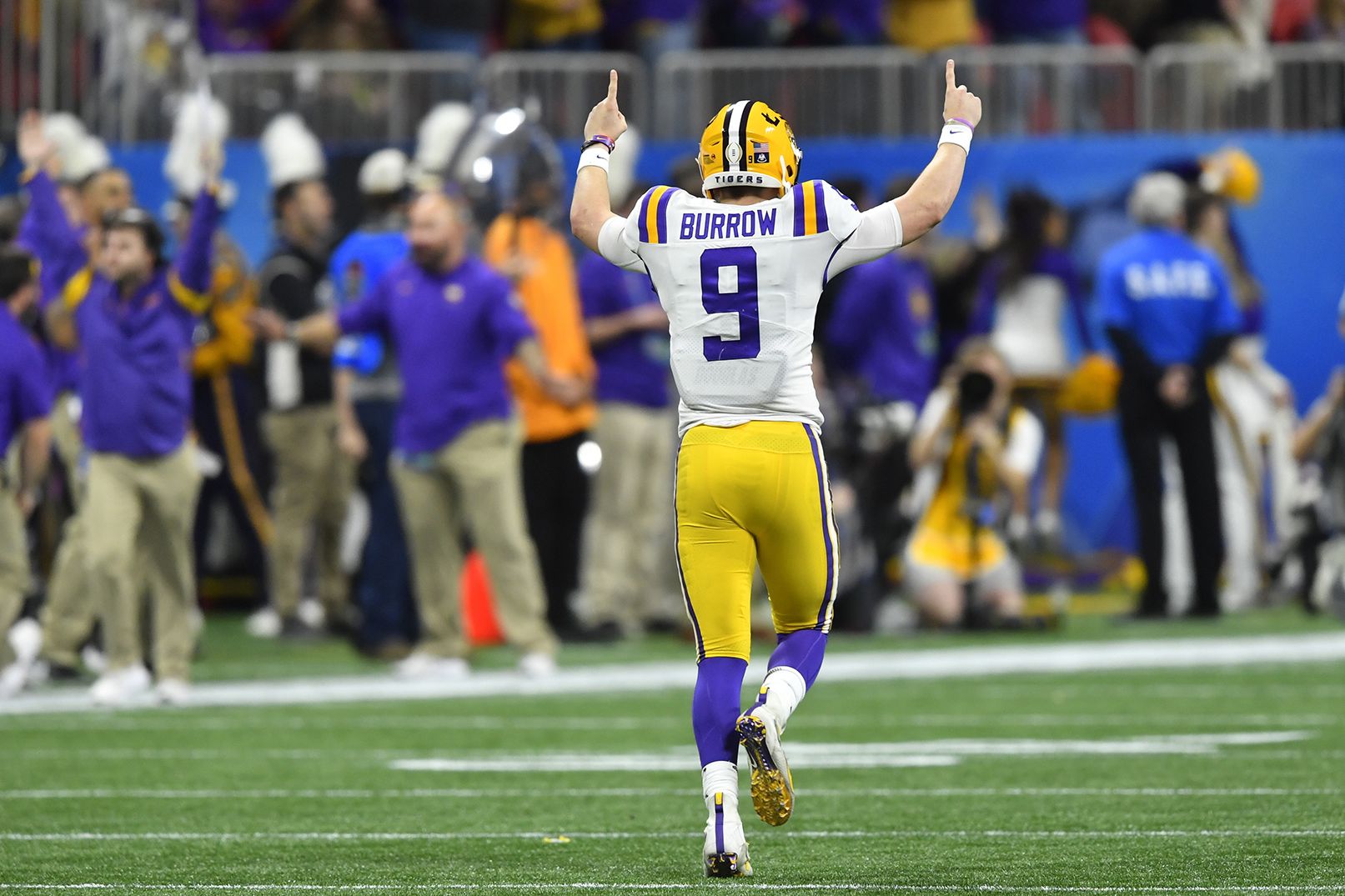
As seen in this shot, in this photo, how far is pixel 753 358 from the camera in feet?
22.5

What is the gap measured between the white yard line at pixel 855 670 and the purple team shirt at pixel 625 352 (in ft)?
6.67

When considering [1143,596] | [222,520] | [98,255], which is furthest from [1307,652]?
[222,520]

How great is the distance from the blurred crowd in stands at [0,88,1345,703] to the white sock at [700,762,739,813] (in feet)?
16.5

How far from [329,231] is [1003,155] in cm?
450

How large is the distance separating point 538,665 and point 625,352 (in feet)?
9.48

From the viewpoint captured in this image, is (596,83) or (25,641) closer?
(25,641)

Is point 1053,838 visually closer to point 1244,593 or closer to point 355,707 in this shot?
point 355,707

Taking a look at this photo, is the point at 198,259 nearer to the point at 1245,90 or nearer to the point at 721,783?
the point at 721,783

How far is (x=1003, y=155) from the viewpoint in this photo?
17609 mm

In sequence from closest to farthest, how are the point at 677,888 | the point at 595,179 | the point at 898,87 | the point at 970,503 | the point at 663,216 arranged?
1. the point at 677,888
2. the point at 663,216
3. the point at 595,179
4. the point at 970,503
5. the point at 898,87

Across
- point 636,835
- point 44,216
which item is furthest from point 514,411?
point 636,835

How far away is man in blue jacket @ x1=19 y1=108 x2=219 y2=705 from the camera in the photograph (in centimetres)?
1140

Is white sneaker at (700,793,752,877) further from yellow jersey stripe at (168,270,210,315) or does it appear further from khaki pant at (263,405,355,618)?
khaki pant at (263,405,355,618)

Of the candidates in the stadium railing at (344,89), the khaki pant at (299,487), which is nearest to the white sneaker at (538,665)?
the khaki pant at (299,487)
